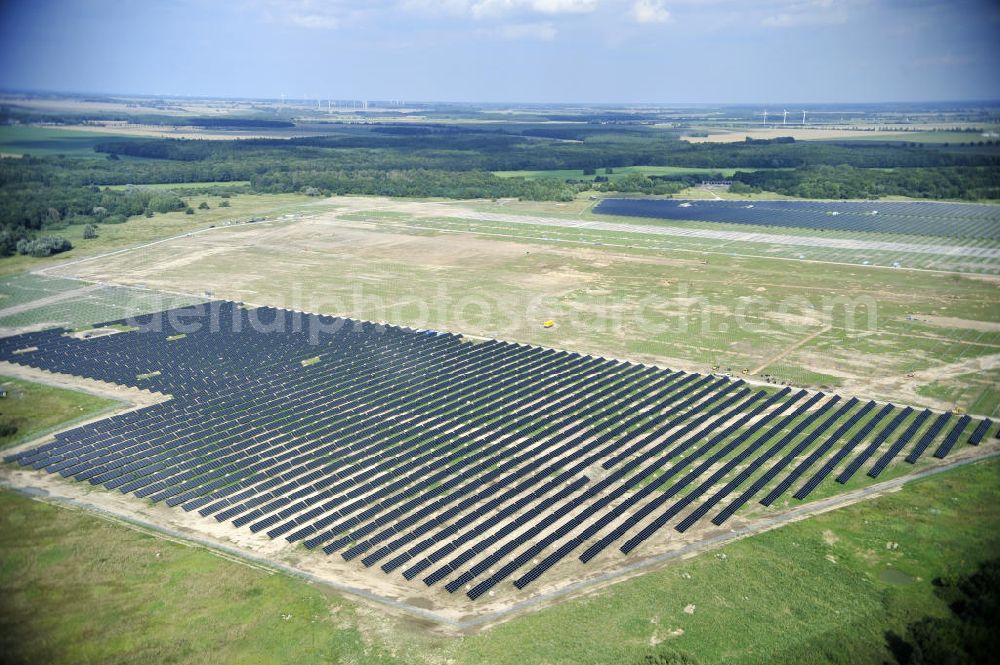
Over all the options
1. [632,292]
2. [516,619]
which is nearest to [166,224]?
[632,292]

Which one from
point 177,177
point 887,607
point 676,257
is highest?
point 177,177

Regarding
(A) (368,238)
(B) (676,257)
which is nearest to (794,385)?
(B) (676,257)

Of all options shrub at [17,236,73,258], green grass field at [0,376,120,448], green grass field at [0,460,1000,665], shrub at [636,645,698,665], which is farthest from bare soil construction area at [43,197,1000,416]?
shrub at [636,645,698,665]

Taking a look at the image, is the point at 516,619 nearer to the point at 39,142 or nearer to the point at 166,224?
the point at 166,224

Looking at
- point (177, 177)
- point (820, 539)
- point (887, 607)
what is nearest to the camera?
point (887, 607)

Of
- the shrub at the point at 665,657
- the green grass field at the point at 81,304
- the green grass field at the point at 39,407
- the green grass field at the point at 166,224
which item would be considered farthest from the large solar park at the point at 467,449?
the green grass field at the point at 166,224

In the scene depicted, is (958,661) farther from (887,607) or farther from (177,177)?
(177,177)
